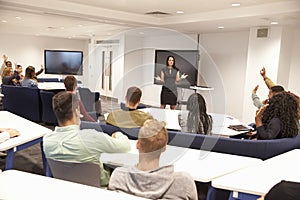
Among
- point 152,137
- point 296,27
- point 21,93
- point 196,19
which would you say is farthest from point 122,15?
point 152,137

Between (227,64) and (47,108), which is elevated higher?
(227,64)

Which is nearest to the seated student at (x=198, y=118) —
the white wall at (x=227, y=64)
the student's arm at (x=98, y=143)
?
the white wall at (x=227, y=64)

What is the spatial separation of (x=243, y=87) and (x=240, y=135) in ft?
11.6

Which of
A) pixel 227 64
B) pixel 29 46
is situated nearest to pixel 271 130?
pixel 227 64

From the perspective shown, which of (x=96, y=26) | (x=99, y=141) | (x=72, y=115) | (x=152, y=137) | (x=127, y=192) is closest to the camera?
(x=127, y=192)

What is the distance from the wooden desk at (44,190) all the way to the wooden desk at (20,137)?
797 millimetres

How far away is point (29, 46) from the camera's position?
11.6 meters

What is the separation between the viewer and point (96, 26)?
324 inches

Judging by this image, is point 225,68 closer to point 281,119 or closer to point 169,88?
point 169,88

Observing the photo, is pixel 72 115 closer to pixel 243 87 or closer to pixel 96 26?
pixel 243 87

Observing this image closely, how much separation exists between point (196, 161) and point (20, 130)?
168cm

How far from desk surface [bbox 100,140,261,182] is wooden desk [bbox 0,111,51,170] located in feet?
2.58

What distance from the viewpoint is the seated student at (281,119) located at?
2.67 metres

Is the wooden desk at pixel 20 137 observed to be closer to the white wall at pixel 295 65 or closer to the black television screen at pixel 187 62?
the black television screen at pixel 187 62
